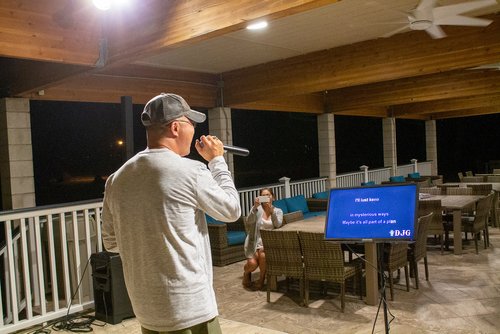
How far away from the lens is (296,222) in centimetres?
583

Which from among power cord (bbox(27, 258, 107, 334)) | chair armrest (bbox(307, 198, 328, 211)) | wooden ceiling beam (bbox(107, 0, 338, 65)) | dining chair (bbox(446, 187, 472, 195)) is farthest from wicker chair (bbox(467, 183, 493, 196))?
power cord (bbox(27, 258, 107, 334))

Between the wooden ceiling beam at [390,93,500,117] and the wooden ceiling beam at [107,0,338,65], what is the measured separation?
10685mm

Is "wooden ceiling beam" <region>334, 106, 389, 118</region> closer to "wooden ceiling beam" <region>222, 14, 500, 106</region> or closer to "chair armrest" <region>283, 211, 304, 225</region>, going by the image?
"wooden ceiling beam" <region>222, 14, 500, 106</region>

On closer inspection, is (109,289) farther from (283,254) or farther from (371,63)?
(371,63)

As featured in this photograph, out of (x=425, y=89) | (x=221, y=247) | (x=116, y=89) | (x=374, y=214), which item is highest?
(x=425, y=89)

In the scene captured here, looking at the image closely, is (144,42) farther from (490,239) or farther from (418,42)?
(490,239)

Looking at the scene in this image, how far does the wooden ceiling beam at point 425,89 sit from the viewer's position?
8.88m

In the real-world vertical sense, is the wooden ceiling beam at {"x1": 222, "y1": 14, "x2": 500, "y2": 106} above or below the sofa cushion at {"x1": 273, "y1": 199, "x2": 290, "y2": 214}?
above

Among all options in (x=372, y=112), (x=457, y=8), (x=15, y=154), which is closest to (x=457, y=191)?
(x=457, y=8)

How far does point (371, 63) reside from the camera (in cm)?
649

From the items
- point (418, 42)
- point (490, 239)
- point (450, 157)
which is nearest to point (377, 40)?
point (418, 42)

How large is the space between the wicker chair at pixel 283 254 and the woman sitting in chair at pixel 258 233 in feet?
1.48

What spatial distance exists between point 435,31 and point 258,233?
310 cm

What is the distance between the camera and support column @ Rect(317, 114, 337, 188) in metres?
11.2
